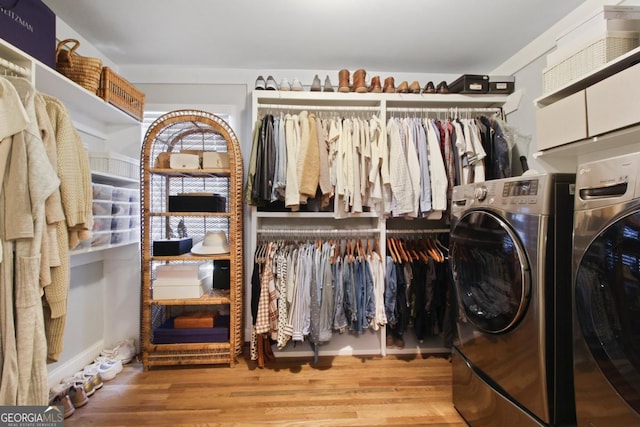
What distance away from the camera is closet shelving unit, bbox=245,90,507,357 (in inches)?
74.5

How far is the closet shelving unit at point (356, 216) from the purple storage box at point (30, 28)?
103 cm

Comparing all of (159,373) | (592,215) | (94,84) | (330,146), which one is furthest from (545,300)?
(94,84)

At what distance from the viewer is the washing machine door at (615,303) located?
703 mm

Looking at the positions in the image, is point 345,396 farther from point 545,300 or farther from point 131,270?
point 131,270

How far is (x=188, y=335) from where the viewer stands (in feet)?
5.92

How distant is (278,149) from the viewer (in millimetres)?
1806

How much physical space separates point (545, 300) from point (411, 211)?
907 mm

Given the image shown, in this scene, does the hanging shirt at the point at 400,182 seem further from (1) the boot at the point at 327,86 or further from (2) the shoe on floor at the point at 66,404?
(2) the shoe on floor at the point at 66,404

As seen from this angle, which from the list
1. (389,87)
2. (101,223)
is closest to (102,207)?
(101,223)

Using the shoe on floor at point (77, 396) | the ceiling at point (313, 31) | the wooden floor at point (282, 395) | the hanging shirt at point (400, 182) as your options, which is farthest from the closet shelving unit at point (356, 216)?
the shoe on floor at point (77, 396)

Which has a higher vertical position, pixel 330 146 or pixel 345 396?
pixel 330 146

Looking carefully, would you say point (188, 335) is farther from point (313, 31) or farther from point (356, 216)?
point (313, 31)

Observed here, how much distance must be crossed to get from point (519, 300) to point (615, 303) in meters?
0.27

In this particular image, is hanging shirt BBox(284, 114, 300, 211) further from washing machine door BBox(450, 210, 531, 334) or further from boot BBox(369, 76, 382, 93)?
washing machine door BBox(450, 210, 531, 334)
